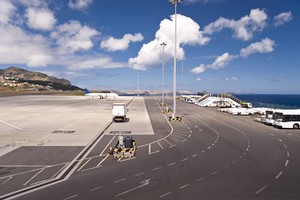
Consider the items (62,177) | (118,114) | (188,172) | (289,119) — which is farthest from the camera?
(118,114)

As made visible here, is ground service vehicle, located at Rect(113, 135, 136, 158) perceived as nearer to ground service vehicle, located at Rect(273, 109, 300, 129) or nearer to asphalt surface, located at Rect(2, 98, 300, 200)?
asphalt surface, located at Rect(2, 98, 300, 200)

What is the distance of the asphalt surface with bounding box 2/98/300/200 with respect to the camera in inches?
682

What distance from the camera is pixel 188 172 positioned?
70.7 feet

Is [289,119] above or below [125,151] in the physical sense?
above

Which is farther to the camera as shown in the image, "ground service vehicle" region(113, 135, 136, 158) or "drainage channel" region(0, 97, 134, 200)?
"ground service vehicle" region(113, 135, 136, 158)

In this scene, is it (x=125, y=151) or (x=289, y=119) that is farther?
(x=289, y=119)

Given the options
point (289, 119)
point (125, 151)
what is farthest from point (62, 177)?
point (289, 119)

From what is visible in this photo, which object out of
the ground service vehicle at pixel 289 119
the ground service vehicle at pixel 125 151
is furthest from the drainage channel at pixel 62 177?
the ground service vehicle at pixel 289 119

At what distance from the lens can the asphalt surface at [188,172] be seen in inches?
682

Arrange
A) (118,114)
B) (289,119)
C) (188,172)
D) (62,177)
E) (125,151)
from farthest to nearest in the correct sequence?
1. (118,114)
2. (289,119)
3. (125,151)
4. (188,172)
5. (62,177)

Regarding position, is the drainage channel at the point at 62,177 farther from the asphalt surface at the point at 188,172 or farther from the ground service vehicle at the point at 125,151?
the ground service vehicle at the point at 125,151

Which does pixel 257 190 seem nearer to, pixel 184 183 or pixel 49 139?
pixel 184 183

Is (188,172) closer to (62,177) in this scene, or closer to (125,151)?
(125,151)

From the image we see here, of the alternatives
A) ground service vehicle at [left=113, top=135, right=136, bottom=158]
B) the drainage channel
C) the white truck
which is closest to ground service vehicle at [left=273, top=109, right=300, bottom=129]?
the white truck
